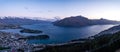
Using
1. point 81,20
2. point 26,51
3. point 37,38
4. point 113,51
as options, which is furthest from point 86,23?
point 113,51

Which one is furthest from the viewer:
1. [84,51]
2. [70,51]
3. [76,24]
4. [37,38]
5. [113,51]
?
[76,24]

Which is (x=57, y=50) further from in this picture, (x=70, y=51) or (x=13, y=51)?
(x=13, y=51)

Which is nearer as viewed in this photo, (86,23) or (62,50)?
(62,50)

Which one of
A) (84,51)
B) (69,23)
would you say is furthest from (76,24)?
(84,51)

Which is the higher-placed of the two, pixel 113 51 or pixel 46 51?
pixel 113 51

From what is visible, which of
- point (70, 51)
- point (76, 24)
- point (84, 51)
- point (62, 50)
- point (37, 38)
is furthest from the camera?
point (76, 24)

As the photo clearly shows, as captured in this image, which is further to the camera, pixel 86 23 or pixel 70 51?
pixel 86 23

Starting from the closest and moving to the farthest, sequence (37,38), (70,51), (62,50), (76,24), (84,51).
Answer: (84,51)
(70,51)
(62,50)
(37,38)
(76,24)

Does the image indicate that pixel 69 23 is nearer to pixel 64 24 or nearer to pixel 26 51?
pixel 64 24

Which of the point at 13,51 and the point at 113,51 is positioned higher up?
the point at 113,51
